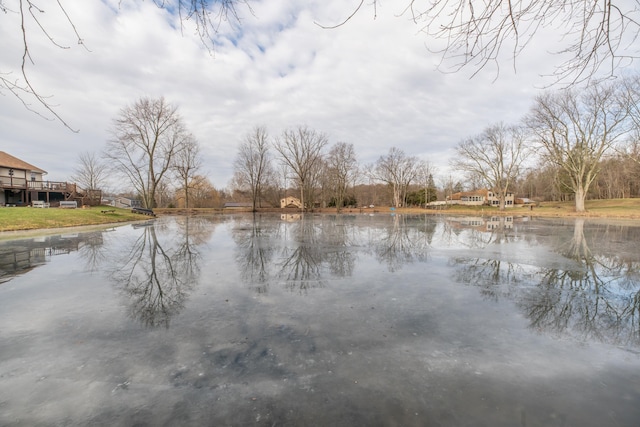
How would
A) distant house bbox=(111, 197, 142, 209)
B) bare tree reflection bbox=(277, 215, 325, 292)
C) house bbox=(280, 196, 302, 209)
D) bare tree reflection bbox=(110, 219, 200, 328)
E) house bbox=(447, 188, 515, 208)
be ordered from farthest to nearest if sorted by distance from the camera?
house bbox=(447, 188, 515, 208) → house bbox=(280, 196, 302, 209) → distant house bbox=(111, 197, 142, 209) → bare tree reflection bbox=(277, 215, 325, 292) → bare tree reflection bbox=(110, 219, 200, 328)

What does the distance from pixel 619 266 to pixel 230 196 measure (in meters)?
81.5

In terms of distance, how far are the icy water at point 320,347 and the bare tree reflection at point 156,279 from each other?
56 mm

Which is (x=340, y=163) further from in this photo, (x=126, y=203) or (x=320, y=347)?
(x=320, y=347)

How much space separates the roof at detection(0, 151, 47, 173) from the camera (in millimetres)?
30355

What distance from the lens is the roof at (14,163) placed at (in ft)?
99.6

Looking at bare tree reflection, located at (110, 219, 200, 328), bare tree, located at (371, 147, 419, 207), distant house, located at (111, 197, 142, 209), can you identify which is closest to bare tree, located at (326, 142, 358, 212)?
bare tree, located at (371, 147, 419, 207)

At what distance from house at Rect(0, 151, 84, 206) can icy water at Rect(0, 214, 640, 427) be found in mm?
31409

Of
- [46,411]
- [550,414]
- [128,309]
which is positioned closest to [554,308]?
[550,414]

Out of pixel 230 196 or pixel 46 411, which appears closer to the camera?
pixel 46 411

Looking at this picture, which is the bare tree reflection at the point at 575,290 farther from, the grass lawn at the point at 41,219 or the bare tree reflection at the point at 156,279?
the grass lawn at the point at 41,219

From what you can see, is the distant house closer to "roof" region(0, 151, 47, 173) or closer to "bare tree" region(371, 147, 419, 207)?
"roof" region(0, 151, 47, 173)

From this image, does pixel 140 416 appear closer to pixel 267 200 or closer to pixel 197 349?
pixel 197 349

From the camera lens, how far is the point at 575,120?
30609 millimetres

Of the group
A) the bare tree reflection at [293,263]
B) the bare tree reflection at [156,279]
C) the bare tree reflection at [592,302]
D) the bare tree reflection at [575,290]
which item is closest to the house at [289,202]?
the bare tree reflection at [293,263]
